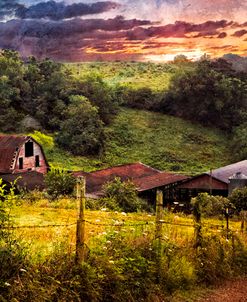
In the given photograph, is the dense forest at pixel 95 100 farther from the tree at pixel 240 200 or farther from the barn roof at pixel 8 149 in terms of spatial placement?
the tree at pixel 240 200

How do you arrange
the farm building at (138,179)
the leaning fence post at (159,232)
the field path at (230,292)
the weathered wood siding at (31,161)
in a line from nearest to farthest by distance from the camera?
→ the leaning fence post at (159,232), the field path at (230,292), the farm building at (138,179), the weathered wood siding at (31,161)

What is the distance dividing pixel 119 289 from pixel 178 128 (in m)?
73.1

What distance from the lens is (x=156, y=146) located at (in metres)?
74.2

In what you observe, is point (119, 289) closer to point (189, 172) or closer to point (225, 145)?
point (189, 172)

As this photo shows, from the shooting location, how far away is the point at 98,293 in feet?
28.6

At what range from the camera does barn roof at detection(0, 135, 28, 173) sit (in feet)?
158

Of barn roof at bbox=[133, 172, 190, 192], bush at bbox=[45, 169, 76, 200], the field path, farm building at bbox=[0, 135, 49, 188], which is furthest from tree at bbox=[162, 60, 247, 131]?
the field path

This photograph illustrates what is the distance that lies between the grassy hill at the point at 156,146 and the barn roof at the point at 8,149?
37.1 feet

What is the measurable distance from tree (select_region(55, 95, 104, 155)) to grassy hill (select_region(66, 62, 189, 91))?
27064 millimetres

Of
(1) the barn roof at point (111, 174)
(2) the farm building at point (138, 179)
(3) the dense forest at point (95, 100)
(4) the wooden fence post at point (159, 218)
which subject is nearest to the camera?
(4) the wooden fence post at point (159, 218)

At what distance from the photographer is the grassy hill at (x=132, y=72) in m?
101

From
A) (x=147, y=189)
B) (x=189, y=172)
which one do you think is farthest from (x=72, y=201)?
(x=189, y=172)

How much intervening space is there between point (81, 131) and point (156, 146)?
1248cm

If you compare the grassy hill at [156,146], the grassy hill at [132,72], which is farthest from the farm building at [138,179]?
the grassy hill at [132,72]
